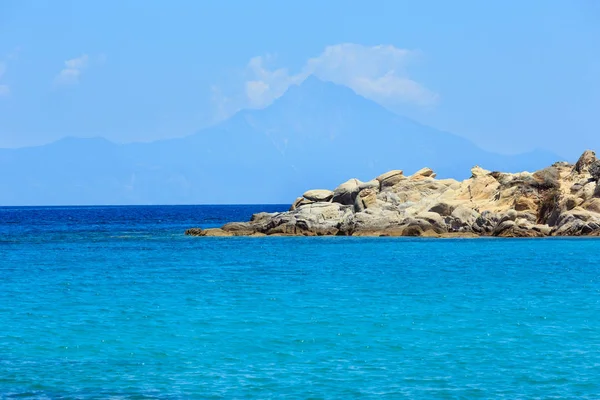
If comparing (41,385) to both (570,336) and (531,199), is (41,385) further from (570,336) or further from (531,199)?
(531,199)

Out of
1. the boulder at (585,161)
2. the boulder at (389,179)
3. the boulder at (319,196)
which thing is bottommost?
the boulder at (319,196)

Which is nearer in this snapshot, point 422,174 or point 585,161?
point 585,161

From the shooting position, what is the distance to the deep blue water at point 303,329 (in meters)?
18.9

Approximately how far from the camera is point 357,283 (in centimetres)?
3678

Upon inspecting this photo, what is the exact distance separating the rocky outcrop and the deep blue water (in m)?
22.3

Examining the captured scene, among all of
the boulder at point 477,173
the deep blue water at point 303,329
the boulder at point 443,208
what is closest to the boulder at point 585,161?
the boulder at point 477,173

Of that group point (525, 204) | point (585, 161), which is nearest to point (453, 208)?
point (525, 204)

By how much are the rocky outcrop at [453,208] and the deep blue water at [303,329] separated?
22.3 m

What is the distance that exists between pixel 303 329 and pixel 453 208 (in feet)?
167

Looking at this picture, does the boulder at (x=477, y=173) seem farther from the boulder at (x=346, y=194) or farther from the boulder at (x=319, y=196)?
the boulder at (x=319, y=196)

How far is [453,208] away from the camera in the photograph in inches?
2923

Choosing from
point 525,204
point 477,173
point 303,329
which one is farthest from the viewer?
point 477,173

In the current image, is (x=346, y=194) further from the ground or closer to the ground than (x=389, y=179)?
closer to the ground

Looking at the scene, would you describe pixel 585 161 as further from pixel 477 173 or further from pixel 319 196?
pixel 319 196
